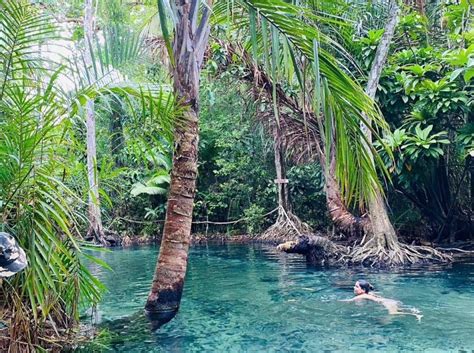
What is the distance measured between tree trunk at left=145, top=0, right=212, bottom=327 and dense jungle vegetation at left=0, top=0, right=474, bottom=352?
16 mm

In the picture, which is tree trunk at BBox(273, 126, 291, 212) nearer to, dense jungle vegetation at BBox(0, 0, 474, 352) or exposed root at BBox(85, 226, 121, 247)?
dense jungle vegetation at BBox(0, 0, 474, 352)

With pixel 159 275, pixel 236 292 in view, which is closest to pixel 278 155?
pixel 236 292

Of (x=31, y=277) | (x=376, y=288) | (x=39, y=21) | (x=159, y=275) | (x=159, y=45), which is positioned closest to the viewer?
(x=31, y=277)

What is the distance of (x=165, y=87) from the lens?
171 inches

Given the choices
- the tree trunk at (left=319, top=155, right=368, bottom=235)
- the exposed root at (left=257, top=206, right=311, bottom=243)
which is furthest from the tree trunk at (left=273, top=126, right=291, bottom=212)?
the tree trunk at (left=319, top=155, right=368, bottom=235)

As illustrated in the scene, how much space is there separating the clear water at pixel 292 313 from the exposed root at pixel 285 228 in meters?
3.82

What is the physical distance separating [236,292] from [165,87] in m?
4.15

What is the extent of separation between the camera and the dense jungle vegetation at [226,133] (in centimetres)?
338

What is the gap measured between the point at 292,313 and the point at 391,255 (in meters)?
4.21

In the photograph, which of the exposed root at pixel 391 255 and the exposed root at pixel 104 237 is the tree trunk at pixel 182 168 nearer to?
the exposed root at pixel 391 255

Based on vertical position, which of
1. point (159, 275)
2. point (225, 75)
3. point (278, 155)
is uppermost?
point (225, 75)

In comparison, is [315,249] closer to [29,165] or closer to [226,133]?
[29,165]

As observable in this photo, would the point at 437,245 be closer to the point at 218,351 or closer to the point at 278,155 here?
the point at 278,155

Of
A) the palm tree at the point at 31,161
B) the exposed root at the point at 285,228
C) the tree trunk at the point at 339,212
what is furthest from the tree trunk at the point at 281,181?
the palm tree at the point at 31,161
